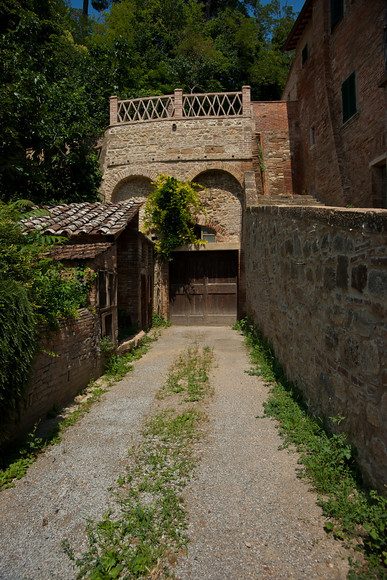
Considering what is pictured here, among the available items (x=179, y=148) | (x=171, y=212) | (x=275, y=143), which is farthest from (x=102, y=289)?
(x=275, y=143)

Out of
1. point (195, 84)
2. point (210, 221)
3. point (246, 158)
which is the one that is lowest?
point (210, 221)

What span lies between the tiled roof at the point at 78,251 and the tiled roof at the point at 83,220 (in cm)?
41

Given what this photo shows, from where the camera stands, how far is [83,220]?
24.7 ft

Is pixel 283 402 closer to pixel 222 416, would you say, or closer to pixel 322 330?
pixel 222 416

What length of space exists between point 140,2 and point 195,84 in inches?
392

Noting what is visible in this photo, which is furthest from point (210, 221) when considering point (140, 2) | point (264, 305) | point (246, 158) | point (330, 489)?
point (140, 2)

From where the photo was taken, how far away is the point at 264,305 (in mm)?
7867

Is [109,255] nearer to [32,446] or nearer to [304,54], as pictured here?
[32,446]

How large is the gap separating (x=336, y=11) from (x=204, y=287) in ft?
30.0

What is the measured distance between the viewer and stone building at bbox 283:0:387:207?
842cm

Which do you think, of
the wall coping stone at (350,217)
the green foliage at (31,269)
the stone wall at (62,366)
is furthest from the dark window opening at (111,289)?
the wall coping stone at (350,217)

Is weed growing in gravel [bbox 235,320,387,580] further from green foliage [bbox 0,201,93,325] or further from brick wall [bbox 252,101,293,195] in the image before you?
brick wall [bbox 252,101,293,195]

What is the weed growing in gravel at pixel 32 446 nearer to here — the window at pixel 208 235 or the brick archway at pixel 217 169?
the window at pixel 208 235

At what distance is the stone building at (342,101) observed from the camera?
842 centimetres
